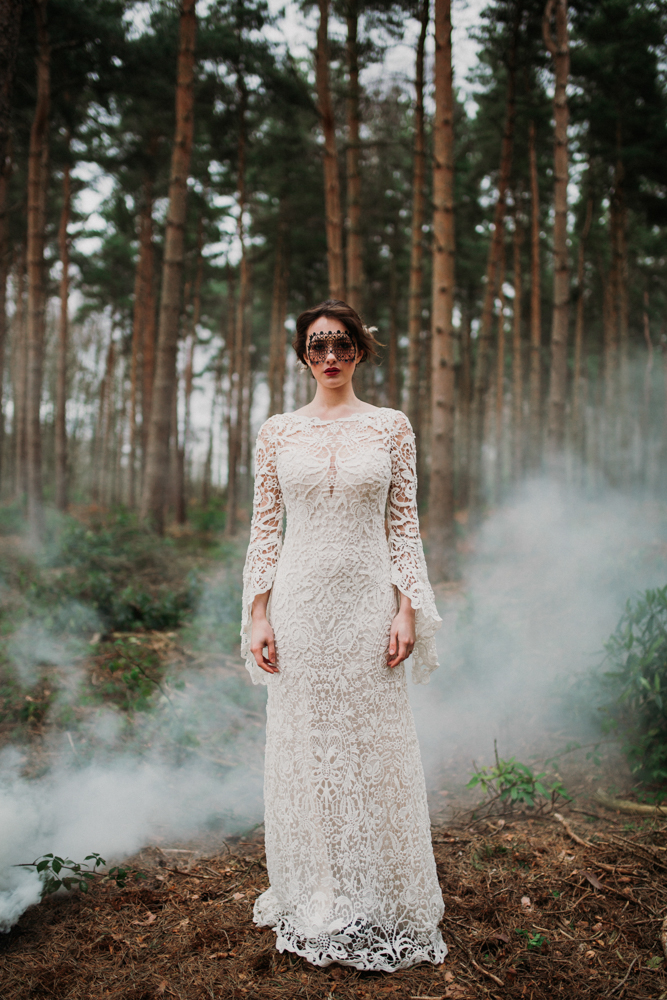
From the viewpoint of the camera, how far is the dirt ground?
2.14 m

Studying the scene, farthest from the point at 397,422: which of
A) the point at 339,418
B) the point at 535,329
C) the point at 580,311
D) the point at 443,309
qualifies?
the point at 580,311

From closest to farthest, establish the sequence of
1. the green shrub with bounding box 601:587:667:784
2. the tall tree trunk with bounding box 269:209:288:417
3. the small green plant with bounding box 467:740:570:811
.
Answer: the small green plant with bounding box 467:740:570:811 → the green shrub with bounding box 601:587:667:784 → the tall tree trunk with bounding box 269:209:288:417

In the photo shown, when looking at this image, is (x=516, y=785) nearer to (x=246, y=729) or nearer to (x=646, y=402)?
(x=246, y=729)

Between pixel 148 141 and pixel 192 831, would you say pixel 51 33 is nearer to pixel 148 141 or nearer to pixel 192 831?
pixel 148 141

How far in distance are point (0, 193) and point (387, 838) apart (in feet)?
30.8

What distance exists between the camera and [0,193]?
8.08m

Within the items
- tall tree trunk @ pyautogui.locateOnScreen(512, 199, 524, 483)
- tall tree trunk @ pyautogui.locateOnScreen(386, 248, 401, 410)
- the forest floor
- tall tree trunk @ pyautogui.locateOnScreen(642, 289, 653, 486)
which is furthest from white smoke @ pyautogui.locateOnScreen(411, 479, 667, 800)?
tall tree trunk @ pyautogui.locateOnScreen(642, 289, 653, 486)

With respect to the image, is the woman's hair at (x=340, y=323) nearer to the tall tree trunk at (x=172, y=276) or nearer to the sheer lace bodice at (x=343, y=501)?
the sheer lace bodice at (x=343, y=501)

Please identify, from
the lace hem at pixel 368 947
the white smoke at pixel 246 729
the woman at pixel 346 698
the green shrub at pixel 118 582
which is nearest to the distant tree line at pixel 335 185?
the green shrub at pixel 118 582

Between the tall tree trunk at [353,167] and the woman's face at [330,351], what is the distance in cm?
628

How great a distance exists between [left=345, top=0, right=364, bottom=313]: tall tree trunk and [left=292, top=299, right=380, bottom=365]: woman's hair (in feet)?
20.3

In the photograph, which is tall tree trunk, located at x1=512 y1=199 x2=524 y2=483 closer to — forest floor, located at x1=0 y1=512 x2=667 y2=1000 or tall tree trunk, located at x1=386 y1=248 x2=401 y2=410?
tall tree trunk, located at x1=386 y1=248 x2=401 y2=410

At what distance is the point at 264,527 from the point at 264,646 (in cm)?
50

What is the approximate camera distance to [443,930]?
2.45 metres
